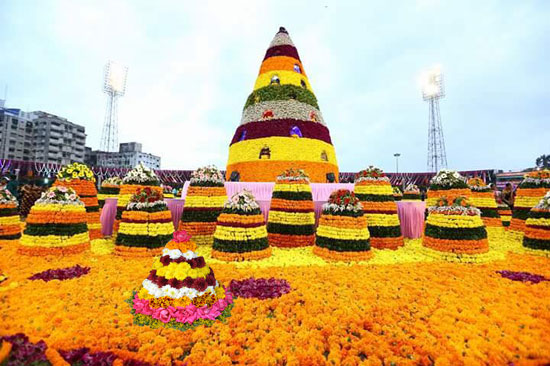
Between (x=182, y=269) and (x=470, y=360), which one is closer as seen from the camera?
(x=470, y=360)

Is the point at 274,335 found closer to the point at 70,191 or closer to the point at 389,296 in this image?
the point at 389,296

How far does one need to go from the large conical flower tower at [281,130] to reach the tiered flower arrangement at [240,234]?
6.79 meters

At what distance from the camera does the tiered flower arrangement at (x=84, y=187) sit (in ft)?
34.3

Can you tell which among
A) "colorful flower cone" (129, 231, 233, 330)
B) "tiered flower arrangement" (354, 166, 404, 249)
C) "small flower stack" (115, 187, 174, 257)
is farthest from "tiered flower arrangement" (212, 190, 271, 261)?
"tiered flower arrangement" (354, 166, 404, 249)

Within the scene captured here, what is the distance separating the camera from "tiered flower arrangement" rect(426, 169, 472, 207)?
11.9 m

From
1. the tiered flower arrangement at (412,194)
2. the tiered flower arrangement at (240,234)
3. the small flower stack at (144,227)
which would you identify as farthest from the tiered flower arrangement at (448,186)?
the small flower stack at (144,227)

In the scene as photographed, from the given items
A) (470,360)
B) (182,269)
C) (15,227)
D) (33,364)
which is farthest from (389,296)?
(15,227)

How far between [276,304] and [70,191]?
7.86m

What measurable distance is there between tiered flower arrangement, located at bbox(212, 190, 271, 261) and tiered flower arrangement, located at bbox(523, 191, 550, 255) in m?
9.01

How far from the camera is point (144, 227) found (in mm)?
8141

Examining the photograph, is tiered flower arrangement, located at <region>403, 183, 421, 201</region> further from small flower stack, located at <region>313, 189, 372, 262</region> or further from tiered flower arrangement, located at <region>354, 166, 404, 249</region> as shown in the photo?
small flower stack, located at <region>313, 189, 372, 262</region>

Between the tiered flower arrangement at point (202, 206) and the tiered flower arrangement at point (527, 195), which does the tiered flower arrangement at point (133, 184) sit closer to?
the tiered flower arrangement at point (202, 206)

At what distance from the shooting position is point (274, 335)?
3.91 m

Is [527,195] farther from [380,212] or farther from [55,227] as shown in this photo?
[55,227]
